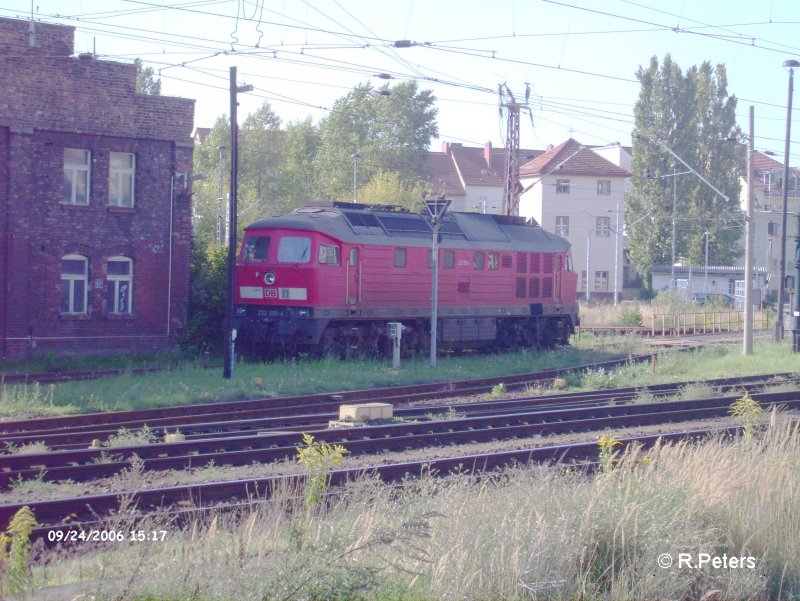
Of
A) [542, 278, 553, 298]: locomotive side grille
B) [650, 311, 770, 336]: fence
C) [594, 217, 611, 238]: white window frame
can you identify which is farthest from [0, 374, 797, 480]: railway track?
[594, 217, 611, 238]: white window frame

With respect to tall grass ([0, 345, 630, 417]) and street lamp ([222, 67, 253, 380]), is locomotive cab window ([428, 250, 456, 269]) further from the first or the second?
street lamp ([222, 67, 253, 380])

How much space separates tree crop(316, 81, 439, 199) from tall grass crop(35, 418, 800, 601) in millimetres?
51804

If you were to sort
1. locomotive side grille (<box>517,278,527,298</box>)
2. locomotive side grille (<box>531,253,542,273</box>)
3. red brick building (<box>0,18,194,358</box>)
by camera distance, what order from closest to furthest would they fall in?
red brick building (<box>0,18,194,358</box>), locomotive side grille (<box>517,278,527,298</box>), locomotive side grille (<box>531,253,542,273</box>)

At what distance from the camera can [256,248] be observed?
2281 centimetres

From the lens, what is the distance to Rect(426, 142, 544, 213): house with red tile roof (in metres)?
67.2

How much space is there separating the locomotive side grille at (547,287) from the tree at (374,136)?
31087mm

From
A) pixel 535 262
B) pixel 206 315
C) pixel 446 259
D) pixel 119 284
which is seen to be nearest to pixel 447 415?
pixel 446 259

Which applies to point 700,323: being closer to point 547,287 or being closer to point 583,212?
point 547,287

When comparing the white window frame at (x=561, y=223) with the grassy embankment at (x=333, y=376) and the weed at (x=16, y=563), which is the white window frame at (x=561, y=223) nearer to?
the grassy embankment at (x=333, y=376)

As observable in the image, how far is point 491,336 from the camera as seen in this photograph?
1038 inches

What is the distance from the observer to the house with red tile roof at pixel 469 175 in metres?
67.2

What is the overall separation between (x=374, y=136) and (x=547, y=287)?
33773 mm

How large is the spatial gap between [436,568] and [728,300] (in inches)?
1993

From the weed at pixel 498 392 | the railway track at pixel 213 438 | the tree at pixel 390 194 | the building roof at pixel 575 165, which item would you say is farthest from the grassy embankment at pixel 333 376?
the building roof at pixel 575 165
